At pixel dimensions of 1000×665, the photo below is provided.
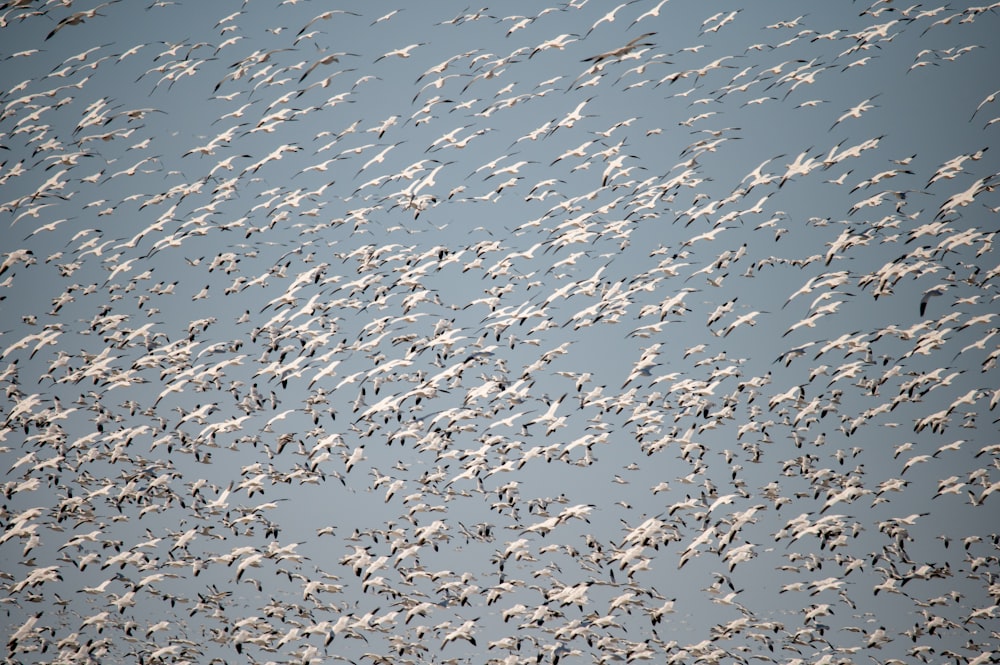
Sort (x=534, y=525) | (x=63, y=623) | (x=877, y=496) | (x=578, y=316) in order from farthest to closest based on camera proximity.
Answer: (x=63, y=623), (x=578, y=316), (x=877, y=496), (x=534, y=525)

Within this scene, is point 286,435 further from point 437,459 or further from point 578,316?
point 578,316

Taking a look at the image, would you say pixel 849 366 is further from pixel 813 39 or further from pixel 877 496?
pixel 813 39

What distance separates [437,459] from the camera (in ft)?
138

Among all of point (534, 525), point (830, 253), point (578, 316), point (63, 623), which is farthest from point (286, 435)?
point (830, 253)

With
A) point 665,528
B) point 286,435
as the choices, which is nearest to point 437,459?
point 286,435

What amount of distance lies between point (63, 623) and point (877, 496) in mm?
33900

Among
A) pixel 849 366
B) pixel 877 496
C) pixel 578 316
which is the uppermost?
pixel 578 316

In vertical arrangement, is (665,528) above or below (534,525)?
below

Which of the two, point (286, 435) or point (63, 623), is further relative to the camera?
point (63, 623)

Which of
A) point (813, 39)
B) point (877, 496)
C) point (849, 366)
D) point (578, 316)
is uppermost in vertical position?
point (813, 39)

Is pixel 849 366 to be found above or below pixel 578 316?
below

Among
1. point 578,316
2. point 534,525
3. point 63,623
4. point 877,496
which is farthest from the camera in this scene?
point 63,623

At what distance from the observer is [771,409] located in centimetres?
4247

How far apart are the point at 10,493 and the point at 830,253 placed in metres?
31.1
